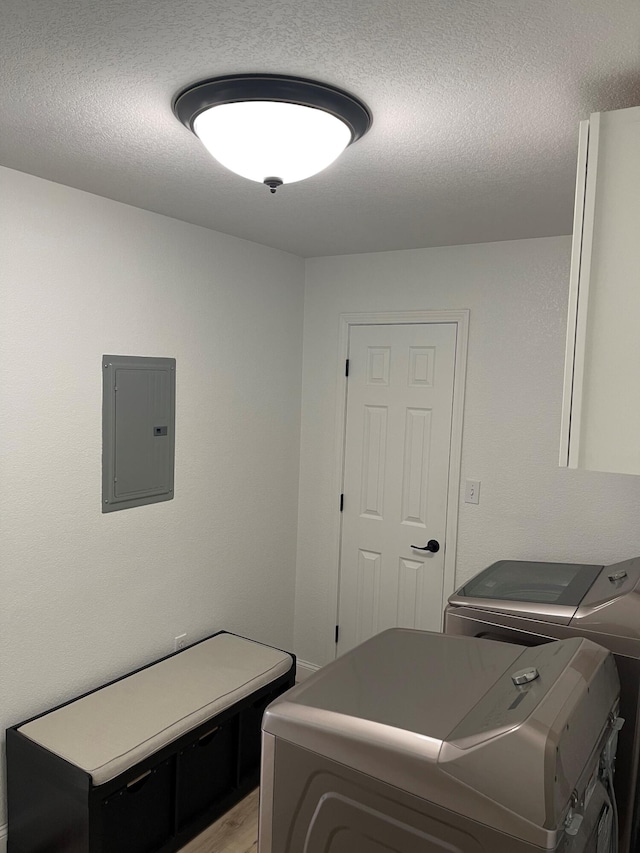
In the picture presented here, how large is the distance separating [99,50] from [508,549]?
265 cm

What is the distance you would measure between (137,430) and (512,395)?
1725 mm

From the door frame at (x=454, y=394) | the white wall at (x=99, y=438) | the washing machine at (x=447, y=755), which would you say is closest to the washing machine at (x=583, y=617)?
the washing machine at (x=447, y=755)

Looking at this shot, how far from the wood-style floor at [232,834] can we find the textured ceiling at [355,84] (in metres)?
2.45

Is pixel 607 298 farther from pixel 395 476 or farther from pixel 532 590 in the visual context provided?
pixel 395 476

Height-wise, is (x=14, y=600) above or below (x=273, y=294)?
below

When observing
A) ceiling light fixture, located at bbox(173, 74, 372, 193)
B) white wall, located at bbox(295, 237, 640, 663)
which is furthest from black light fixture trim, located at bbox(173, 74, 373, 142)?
white wall, located at bbox(295, 237, 640, 663)

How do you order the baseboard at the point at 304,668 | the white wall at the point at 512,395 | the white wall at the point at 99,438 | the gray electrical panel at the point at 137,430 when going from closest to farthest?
1. the white wall at the point at 99,438
2. the gray electrical panel at the point at 137,430
3. the white wall at the point at 512,395
4. the baseboard at the point at 304,668

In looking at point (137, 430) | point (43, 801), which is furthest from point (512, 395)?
point (43, 801)

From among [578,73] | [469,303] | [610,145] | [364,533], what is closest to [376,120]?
[578,73]

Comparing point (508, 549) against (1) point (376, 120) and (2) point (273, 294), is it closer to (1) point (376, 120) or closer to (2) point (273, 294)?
(2) point (273, 294)

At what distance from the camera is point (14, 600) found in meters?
2.43

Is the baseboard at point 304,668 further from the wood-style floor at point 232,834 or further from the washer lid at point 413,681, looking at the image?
the washer lid at point 413,681

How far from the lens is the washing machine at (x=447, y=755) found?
1.13 m

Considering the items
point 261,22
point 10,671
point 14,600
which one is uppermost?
point 261,22
